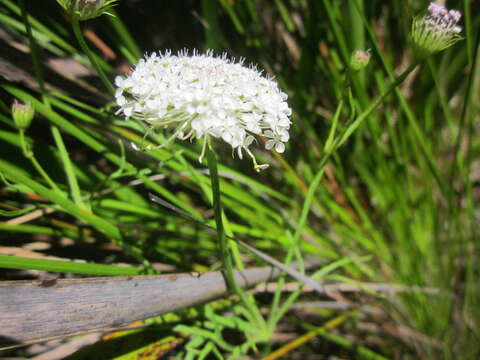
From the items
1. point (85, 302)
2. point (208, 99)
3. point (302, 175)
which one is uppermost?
point (302, 175)

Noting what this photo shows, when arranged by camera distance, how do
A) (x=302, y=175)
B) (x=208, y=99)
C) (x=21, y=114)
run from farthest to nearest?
(x=302, y=175), (x=21, y=114), (x=208, y=99)

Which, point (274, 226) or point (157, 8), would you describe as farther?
point (157, 8)

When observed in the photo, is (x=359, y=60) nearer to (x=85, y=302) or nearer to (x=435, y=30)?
(x=435, y=30)

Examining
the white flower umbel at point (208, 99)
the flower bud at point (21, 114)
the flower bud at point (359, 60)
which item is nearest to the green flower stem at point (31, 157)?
the flower bud at point (21, 114)

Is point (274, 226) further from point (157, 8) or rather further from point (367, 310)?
point (157, 8)

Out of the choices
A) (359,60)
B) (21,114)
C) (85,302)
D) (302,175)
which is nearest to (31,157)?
(21,114)

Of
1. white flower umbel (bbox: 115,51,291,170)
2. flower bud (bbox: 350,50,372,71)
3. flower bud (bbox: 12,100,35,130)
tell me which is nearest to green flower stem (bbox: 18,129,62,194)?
flower bud (bbox: 12,100,35,130)

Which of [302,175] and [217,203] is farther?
[302,175]

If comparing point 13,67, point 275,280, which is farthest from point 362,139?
point 13,67
